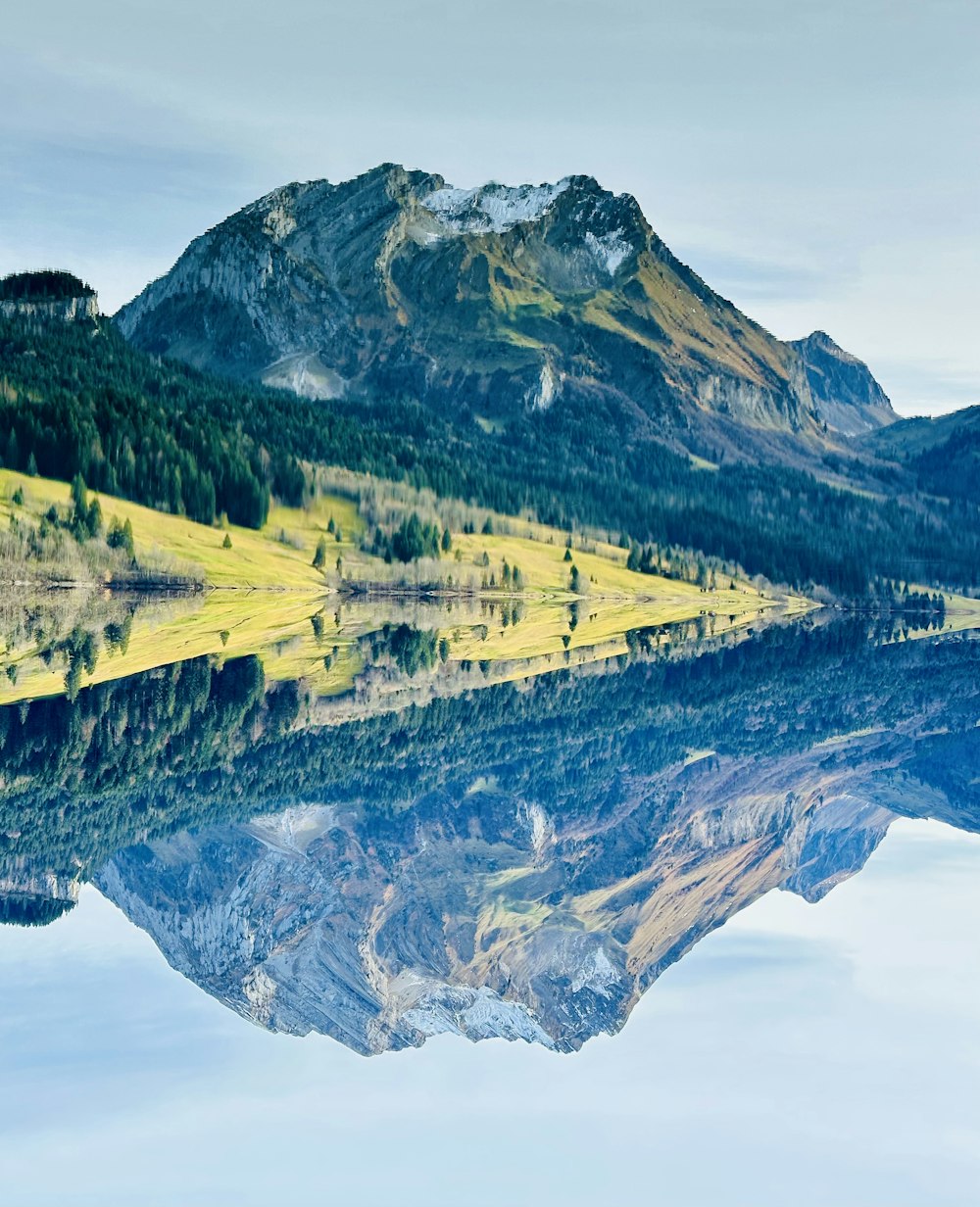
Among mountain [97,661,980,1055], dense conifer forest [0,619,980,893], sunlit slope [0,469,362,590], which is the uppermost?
sunlit slope [0,469,362,590]

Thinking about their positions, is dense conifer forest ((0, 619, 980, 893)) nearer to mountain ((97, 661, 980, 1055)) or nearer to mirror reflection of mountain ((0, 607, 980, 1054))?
mirror reflection of mountain ((0, 607, 980, 1054))

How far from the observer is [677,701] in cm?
9431

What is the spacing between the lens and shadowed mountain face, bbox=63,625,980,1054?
49625mm

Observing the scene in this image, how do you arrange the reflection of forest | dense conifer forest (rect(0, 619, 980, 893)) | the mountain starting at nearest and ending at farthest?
the mountain → the reflection of forest → dense conifer forest (rect(0, 619, 980, 893))

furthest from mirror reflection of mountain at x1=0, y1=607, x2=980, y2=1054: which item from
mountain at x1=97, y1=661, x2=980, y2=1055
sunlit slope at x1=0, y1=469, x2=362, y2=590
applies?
sunlit slope at x1=0, y1=469, x2=362, y2=590

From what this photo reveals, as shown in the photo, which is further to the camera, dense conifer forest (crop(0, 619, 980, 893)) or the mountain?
dense conifer forest (crop(0, 619, 980, 893))

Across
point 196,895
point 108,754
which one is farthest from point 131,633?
point 196,895

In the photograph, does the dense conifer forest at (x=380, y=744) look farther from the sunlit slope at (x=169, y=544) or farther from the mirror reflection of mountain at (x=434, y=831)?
the sunlit slope at (x=169, y=544)

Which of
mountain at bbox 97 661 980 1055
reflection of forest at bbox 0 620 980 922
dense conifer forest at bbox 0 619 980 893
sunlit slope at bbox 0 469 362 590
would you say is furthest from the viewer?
sunlit slope at bbox 0 469 362 590

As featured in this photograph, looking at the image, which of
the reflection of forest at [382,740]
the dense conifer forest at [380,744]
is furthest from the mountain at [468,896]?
the reflection of forest at [382,740]

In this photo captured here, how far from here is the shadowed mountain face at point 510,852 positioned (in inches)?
1954

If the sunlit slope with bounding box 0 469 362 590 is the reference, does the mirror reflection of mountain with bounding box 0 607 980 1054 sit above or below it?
below

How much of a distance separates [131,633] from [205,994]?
67.6 meters

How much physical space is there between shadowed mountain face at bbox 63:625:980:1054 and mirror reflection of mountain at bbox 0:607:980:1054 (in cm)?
17
